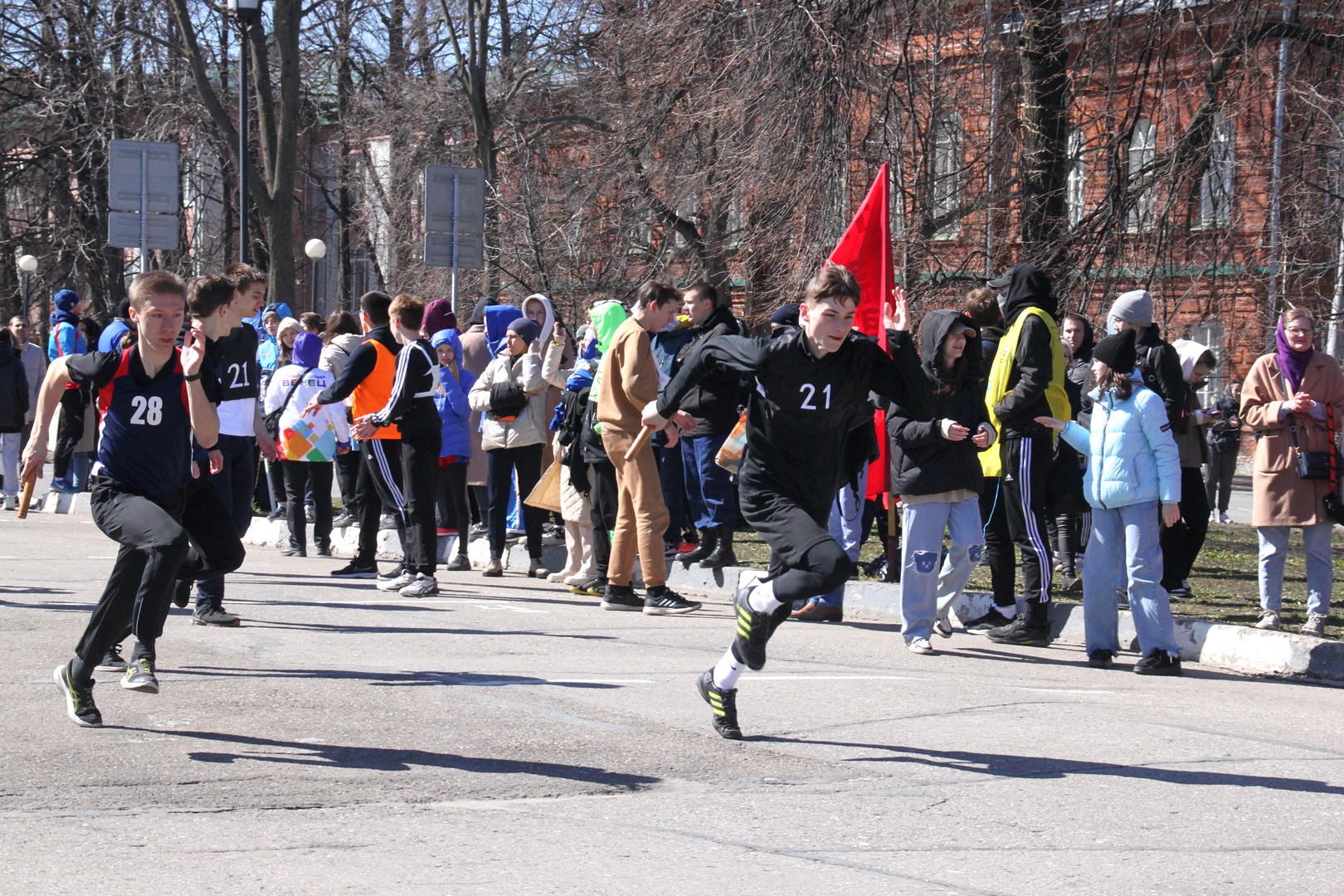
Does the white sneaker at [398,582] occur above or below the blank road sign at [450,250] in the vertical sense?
below

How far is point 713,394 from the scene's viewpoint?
286 inches

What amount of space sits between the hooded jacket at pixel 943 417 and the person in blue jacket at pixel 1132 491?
660mm

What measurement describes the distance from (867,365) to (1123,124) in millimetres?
9720

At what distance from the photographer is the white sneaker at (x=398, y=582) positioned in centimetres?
1132

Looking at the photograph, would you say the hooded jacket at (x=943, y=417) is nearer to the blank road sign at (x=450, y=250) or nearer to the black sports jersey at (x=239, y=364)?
the black sports jersey at (x=239, y=364)

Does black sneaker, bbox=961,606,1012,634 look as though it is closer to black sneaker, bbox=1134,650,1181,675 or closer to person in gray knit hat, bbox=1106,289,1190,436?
black sneaker, bbox=1134,650,1181,675

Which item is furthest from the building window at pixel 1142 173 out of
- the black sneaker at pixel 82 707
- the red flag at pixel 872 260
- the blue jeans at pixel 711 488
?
the black sneaker at pixel 82 707

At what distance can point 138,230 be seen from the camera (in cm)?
1870

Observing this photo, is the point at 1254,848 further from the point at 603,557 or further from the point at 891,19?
the point at 891,19

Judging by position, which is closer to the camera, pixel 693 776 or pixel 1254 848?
pixel 1254 848

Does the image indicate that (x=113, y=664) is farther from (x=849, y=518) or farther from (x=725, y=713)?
(x=849, y=518)

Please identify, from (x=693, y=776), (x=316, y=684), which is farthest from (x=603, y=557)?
(x=693, y=776)

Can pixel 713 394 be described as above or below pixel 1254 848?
above

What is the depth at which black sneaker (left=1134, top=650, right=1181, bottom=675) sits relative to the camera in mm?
8883
